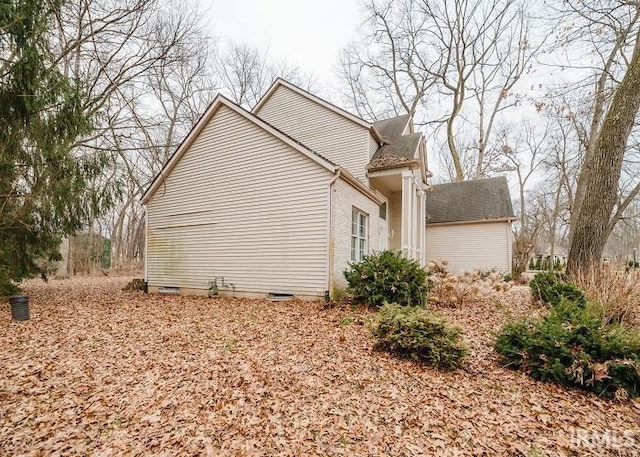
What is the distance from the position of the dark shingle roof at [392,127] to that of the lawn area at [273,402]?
10.5 m

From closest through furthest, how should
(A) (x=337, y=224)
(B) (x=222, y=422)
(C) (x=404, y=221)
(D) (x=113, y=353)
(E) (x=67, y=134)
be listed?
(B) (x=222, y=422) < (D) (x=113, y=353) < (E) (x=67, y=134) < (A) (x=337, y=224) < (C) (x=404, y=221)

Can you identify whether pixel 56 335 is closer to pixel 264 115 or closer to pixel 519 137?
pixel 264 115

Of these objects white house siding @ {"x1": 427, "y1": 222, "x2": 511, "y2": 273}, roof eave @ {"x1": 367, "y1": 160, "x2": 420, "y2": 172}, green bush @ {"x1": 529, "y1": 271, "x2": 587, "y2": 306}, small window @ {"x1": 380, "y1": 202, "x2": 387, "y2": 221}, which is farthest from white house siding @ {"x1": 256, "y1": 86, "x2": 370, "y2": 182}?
white house siding @ {"x1": 427, "y1": 222, "x2": 511, "y2": 273}

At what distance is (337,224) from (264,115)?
7.98m

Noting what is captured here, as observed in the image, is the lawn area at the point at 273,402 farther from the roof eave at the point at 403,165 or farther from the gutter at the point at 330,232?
the roof eave at the point at 403,165

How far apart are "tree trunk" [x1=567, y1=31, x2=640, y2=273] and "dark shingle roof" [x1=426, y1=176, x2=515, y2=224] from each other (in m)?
8.67

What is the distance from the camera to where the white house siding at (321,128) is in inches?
481

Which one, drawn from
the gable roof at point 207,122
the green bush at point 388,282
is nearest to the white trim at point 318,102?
the gable roof at point 207,122

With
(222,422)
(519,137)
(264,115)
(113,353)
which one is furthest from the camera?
(519,137)

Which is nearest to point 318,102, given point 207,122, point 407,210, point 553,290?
point 207,122

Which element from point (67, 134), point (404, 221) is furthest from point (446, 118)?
point (67, 134)

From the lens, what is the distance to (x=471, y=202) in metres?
17.3

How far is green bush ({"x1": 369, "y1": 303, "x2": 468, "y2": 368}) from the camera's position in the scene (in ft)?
13.9

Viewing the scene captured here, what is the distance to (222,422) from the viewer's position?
10.0ft
